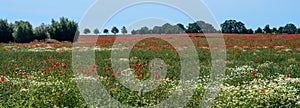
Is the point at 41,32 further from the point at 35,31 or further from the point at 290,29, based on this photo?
the point at 290,29

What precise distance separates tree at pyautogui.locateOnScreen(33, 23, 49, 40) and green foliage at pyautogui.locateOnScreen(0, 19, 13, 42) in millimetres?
3433

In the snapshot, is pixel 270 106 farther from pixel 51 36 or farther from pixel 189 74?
pixel 51 36

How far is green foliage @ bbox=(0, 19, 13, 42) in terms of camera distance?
56.2m

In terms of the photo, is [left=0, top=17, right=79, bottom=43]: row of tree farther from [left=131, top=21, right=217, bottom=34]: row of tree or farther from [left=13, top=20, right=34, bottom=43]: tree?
[left=131, top=21, right=217, bottom=34]: row of tree

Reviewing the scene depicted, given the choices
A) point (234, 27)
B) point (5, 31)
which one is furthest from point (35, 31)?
point (234, 27)

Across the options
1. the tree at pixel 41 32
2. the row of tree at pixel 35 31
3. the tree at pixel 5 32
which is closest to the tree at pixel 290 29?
the row of tree at pixel 35 31

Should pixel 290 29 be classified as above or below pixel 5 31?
below

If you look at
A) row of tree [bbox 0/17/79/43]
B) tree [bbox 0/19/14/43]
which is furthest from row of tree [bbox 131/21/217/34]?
tree [bbox 0/19/14/43]

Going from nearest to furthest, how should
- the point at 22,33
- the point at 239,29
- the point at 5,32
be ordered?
the point at 22,33, the point at 5,32, the point at 239,29

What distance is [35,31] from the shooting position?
57.3 metres

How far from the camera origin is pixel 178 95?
30.3 ft

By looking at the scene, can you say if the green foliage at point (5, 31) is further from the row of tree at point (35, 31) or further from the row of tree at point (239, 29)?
the row of tree at point (239, 29)

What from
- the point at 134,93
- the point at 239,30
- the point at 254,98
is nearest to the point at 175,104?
the point at 134,93

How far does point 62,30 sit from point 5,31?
7.76m
